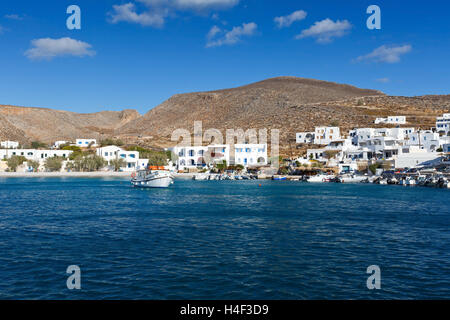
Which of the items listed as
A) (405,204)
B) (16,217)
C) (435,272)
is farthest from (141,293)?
(405,204)

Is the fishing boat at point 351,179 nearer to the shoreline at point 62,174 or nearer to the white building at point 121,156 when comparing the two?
the shoreline at point 62,174

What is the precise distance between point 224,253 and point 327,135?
9307cm

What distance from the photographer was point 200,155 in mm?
99500

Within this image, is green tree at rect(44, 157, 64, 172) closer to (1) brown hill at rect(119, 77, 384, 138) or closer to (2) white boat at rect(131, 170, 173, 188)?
(2) white boat at rect(131, 170, 173, 188)

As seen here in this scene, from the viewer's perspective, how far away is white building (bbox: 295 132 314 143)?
110250 mm

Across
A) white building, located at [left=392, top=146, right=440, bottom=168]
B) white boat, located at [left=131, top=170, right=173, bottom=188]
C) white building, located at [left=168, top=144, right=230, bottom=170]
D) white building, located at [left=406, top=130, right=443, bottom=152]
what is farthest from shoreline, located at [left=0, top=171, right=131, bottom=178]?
white building, located at [left=406, top=130, right=443, bottom=152]

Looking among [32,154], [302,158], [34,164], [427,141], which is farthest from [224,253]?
[32,154]

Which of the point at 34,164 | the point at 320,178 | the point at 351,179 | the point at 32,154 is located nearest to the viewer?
the point at 351,179

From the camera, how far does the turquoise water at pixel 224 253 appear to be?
495 inches

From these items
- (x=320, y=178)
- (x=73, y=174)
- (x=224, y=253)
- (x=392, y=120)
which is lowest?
(x=224, y=253)

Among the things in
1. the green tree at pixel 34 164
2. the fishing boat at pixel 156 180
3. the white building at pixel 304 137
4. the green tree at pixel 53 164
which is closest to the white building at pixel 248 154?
the white building at pixel 304 137

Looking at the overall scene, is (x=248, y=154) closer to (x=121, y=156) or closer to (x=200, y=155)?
(x=200, y=155)
